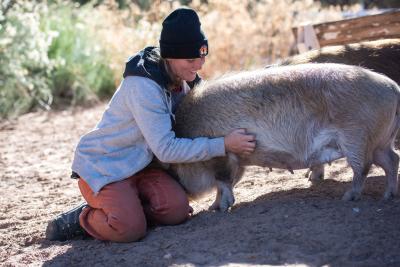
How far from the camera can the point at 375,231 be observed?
11.2 ft

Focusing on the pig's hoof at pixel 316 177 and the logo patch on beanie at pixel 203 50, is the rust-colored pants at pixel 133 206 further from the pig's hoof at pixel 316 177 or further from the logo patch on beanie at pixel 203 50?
the pig's hoof at pixel 316 177

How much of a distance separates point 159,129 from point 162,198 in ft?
1.60

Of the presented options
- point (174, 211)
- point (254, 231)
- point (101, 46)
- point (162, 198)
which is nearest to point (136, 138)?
point (162, 198)

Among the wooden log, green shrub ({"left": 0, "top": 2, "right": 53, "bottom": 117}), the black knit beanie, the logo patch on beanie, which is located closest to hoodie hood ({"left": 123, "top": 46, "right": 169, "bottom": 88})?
the black knit beanie

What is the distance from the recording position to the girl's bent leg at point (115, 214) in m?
3.93

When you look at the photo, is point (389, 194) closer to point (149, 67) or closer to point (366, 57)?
point (366, 57)

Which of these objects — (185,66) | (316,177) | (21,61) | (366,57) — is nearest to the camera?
(185,66)

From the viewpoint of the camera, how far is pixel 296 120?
13.2 feet

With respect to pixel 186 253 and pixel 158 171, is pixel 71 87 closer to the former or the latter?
pixel 158 171

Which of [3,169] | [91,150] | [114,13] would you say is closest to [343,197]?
[91,150]

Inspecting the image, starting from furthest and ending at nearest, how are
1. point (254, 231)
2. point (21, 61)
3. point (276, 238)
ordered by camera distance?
1. point (21, 61)
2. point (254, 231)
3. point (276, 238)

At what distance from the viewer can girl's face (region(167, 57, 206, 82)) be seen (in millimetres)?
3980

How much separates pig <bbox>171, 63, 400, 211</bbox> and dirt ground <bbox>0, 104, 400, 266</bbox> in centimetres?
23

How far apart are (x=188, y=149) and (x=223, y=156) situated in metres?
0.27
